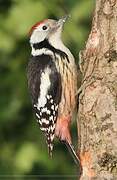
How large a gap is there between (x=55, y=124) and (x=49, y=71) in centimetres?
42

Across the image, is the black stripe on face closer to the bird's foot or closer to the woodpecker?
the woodpecker

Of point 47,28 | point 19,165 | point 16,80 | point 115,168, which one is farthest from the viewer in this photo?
point 16,80

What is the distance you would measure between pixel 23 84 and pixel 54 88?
206 centimetres

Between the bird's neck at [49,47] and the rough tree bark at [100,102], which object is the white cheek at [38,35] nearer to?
the bird's neck at [49,47]

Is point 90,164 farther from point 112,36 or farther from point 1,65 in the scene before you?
point 1,65

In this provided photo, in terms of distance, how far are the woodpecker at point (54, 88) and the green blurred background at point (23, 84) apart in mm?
1206

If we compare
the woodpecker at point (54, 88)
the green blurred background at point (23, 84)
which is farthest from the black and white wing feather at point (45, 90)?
the green blurred background at point (23, 84)

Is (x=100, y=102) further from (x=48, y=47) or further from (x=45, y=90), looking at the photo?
(x=48, y=47)

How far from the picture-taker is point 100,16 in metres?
5.11

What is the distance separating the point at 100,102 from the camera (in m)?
4.94

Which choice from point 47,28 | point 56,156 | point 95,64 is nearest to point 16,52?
point 56,156

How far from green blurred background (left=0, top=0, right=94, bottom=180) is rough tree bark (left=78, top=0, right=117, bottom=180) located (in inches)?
66.1

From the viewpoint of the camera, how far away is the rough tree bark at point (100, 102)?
4.89 meters

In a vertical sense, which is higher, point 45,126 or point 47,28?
point 47,28
